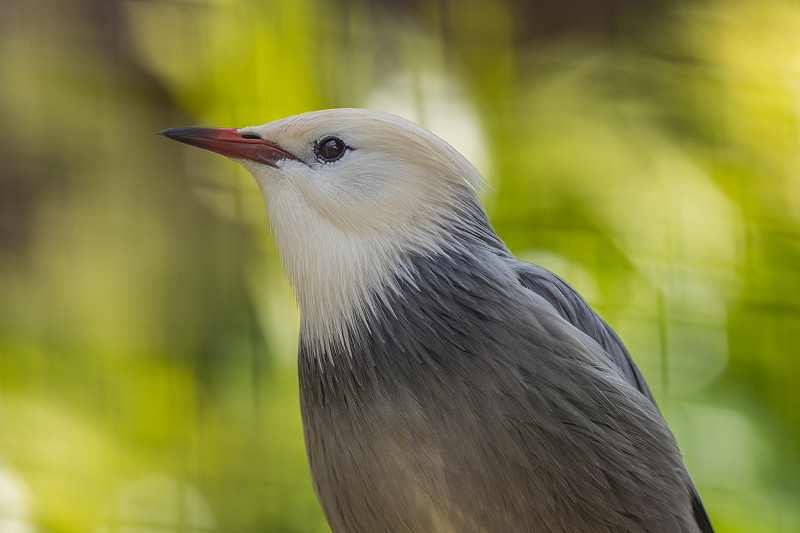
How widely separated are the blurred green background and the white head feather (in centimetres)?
135

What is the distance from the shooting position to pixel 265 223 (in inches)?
107

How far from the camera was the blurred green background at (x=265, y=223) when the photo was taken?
2555 mm

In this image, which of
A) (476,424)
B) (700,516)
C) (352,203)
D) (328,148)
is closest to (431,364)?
(476,424)

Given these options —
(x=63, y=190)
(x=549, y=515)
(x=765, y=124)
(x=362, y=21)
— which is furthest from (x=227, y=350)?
(x=765, y=124)

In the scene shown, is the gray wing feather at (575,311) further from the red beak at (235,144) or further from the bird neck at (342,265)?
the red beak at (235,144)

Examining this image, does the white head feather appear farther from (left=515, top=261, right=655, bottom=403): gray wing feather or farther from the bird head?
(left=515, top=261, right=655, bottom=403): gray wing feather

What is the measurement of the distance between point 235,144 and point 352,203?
0.19 m

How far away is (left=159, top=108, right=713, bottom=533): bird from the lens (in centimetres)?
113

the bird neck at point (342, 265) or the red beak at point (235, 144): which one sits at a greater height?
the red beak at point (235, 144)

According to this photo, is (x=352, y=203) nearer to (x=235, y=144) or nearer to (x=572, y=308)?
(x=235, y=144)

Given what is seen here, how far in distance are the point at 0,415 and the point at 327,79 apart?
1.33 m

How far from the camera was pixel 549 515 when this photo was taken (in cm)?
113

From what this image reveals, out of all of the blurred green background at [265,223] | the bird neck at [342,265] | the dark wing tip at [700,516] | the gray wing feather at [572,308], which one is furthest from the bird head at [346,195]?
the blurred green background at [265,223]

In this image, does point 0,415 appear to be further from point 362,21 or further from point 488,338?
point 488,338
